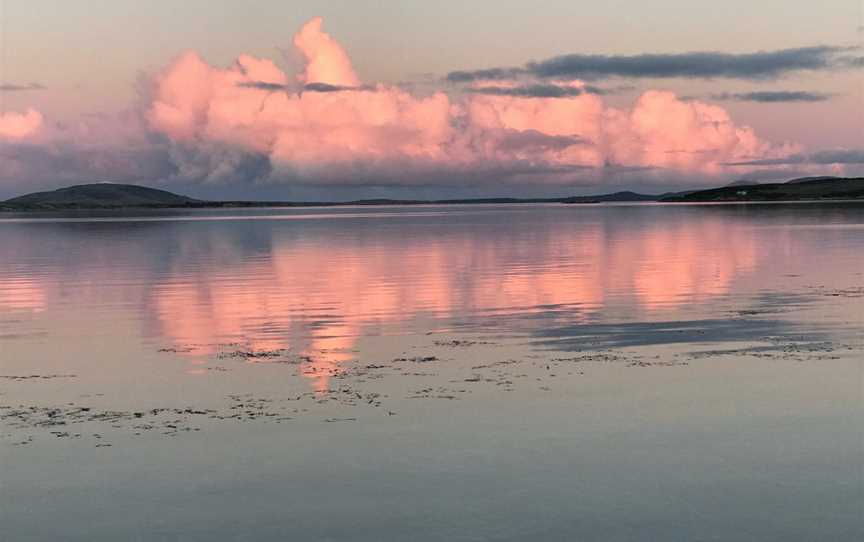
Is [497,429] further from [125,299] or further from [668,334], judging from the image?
[125,299]

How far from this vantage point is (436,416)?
21016 millimetres

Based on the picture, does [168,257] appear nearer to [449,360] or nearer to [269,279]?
[269,279]

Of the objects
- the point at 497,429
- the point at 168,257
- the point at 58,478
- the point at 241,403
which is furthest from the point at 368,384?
the point at 168,257

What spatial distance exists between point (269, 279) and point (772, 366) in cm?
3484

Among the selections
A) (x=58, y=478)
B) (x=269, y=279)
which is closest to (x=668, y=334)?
(x=58, y=478)

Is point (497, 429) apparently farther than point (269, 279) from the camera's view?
No

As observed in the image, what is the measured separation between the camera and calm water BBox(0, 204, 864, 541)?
14930 millimetres

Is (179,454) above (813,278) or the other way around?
the other way around

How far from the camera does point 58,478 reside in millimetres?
17031

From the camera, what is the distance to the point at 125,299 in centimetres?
4519

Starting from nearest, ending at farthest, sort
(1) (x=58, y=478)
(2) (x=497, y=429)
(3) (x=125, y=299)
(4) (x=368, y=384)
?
(1) (x=58, y=478) < (2) (x=497, y=429) < (4) (x=368, y=384) < (3) (x=125, y=299)

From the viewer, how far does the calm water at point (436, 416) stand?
1493 centimetres

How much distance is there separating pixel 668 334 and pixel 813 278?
22642 millimetres

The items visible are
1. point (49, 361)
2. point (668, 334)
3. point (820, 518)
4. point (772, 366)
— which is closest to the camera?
point (820, 518)
